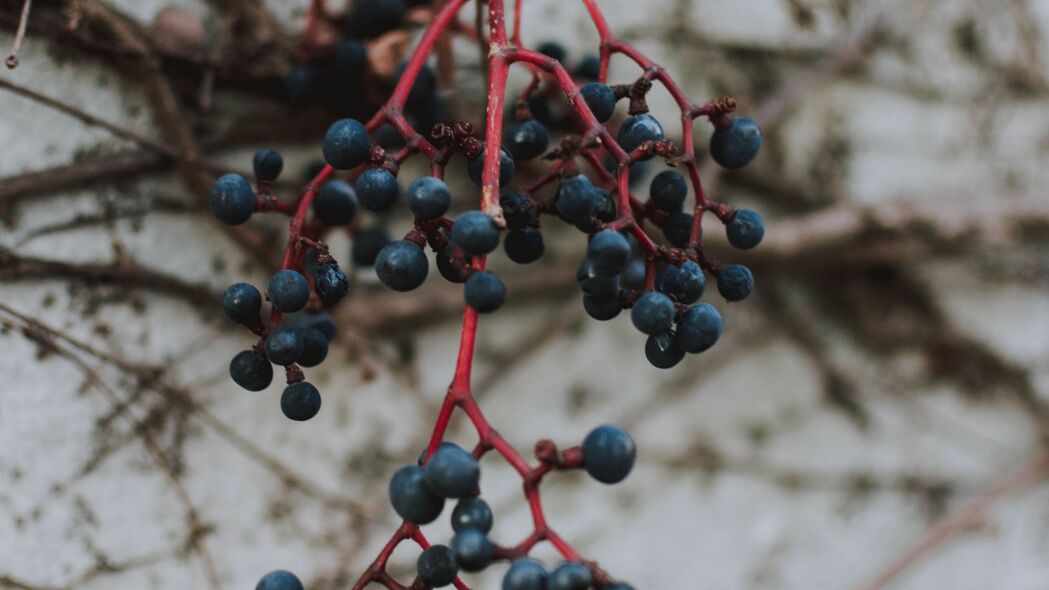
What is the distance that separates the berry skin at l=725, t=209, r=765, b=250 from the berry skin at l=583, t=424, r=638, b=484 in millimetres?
250

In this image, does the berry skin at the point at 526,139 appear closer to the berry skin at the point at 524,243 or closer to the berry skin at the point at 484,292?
the berry skin at the point at 524,243

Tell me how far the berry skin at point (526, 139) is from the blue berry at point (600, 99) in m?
0.07

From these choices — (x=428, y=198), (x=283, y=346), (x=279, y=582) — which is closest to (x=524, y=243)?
(x=428, y=198)

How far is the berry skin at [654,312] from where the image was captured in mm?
724

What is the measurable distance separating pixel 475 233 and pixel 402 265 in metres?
0.07

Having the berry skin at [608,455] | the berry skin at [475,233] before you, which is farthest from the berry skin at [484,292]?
the berry skin at [608,455]

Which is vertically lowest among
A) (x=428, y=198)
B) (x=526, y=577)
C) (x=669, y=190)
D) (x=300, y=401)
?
(x=526, y=577)

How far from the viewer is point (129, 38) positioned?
42.4 inches

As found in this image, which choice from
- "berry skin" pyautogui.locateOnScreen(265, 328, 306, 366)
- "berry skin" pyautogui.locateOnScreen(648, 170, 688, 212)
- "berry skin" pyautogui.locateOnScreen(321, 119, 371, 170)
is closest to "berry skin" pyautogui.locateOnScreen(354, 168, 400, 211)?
"berry skin" pyautogui.locateOnScreen(321, 119, 371, 170)

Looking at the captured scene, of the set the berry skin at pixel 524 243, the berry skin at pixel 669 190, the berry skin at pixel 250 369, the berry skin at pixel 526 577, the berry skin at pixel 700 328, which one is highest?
the berry skin at pixel 669 190

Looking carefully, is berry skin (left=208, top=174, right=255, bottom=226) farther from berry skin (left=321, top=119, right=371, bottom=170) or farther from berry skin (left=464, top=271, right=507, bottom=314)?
berry skin (left=464, top=271, right=507, bottom=314)

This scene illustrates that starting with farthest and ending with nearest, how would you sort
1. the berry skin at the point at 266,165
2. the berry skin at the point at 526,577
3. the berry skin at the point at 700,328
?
the berry skin at the point at 266,165 → the berry skin at the point at 700,328 → the berry skin at the point at 526,577

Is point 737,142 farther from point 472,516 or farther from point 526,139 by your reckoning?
point 472,516

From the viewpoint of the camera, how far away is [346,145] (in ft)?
2.56
